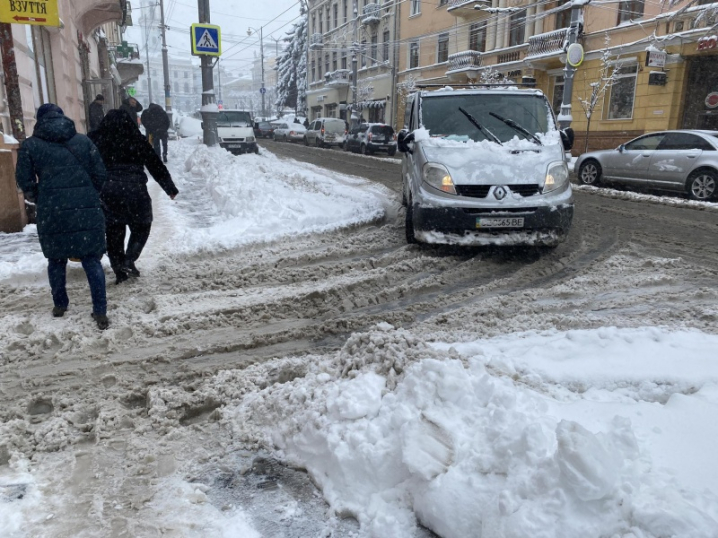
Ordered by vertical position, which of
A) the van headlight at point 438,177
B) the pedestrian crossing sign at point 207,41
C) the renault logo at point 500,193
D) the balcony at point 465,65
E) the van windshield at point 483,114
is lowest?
the renault logo at point 500,193

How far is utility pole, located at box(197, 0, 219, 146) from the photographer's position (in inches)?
725

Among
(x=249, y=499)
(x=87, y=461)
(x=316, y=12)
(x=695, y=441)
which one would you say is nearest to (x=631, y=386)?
(x=695, y=441)

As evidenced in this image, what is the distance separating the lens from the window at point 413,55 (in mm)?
38906

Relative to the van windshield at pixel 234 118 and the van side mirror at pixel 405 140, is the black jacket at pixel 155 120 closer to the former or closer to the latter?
the van windshield at pixel 234 118

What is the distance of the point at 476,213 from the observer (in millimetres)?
6082

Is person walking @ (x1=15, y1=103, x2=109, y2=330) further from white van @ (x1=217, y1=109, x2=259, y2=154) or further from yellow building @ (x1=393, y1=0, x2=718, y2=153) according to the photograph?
white van @ (x1=217, y1=109, x2=259, y2=154)

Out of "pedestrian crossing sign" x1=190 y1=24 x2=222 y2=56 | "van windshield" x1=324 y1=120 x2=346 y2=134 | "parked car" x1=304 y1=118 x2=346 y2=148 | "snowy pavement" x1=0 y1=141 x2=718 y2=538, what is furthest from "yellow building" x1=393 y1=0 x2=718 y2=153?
"snowy pavement" x1=0 y1=141 x2=718 y2=538

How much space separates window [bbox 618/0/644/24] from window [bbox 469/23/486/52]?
34.2 ft

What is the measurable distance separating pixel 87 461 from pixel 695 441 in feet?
9.50

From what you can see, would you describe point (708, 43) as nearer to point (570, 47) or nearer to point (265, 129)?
point (570, 47)

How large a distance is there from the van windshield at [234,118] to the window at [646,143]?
1503 centimetres

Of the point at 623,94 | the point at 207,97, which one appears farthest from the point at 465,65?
the point at 207,97

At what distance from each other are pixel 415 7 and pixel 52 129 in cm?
3948

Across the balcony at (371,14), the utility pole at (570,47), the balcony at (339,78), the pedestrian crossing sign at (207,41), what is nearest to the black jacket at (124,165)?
the pedestrian crossing sign at (207,41)
